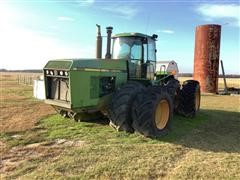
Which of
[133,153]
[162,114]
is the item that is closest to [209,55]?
[162,114]

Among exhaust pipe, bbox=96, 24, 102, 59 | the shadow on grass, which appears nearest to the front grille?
exhaust pipe, bbox=96, 24, 102, 59

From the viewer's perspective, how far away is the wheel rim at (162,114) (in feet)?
29.3

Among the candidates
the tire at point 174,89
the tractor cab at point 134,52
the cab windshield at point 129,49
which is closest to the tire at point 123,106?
the tractor cab at point 134,52

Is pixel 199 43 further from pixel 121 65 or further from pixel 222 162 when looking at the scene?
pixel 222 162

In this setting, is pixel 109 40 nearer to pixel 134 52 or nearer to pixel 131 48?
pixel 131 48

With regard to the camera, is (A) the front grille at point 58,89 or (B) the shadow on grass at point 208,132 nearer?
(B) the shadow on grass at point 208,132

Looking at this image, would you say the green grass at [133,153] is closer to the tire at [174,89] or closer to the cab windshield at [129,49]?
the tire at [174,89]

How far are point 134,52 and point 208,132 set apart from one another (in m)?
3.13

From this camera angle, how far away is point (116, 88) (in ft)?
29.4

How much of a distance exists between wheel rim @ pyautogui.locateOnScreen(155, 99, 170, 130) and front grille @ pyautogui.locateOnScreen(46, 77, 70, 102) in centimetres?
247

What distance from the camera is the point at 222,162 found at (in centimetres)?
660

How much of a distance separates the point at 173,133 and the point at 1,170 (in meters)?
4.65

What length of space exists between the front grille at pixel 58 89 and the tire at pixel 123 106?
3.89ft

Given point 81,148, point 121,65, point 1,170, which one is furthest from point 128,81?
point 1,170
